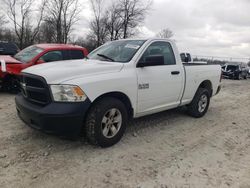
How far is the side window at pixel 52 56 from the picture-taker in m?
6.83

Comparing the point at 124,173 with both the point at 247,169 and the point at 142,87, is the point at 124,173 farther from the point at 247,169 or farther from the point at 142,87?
the point at 247,169

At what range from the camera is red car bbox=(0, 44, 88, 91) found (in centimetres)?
650

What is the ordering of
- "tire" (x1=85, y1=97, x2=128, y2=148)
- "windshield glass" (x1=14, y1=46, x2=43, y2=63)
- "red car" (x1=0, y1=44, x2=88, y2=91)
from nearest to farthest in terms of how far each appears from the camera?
"tire" (x1=85, y1=97, x2=128, y2=148) → "red car" (x1=0, y1=44, x2=88, y2=91) → "windshield glass" (x1=14, y1=46, x2=43, y2=63)

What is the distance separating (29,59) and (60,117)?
4.53 m

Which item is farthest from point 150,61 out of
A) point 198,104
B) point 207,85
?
point 207,85

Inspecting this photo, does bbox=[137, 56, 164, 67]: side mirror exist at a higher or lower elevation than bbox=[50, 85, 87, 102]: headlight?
higher

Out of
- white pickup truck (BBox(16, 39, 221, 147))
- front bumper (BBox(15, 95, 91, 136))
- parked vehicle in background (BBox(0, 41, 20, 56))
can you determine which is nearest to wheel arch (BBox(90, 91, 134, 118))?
white pickup truck (BBox(16, 39, 221, 147))

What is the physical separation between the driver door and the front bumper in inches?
47.1

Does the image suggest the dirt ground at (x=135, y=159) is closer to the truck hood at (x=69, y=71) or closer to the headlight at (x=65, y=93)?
the headlight at (x=65, y=93)

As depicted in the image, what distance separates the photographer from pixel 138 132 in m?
4.32

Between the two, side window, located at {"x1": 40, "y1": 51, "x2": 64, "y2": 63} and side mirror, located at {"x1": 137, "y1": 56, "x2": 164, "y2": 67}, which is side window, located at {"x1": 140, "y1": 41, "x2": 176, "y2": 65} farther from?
side window, located at {"x1": 40, "y1": 51, "x2": 64, "y2": 63}

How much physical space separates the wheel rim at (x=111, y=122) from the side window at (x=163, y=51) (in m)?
1.34

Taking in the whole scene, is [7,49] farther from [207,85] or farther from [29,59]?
[207,85]

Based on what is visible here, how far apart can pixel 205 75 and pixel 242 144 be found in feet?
6.70
